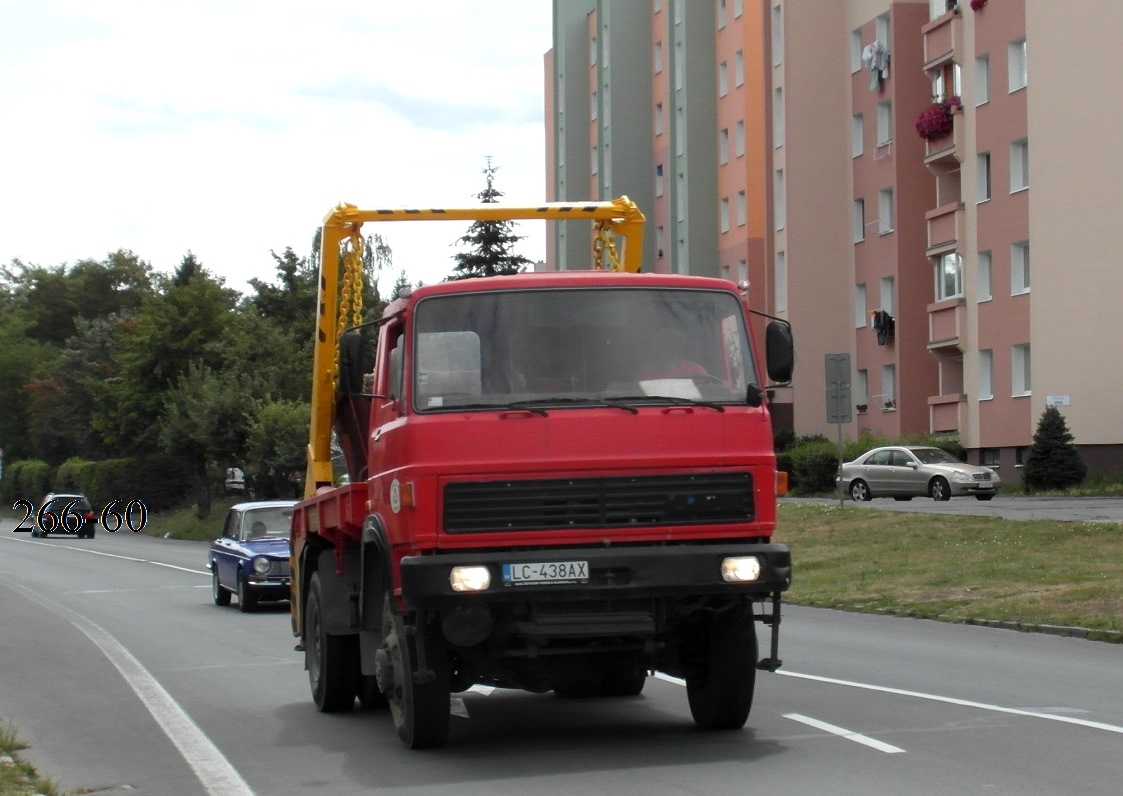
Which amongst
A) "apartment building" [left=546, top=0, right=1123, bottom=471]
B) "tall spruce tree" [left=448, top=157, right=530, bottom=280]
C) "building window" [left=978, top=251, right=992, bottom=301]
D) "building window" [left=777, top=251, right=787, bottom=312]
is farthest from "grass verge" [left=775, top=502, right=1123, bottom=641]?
"tall spruce tree" [left=448, top=157, right=530, bottom=280]

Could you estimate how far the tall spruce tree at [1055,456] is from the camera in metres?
40.3

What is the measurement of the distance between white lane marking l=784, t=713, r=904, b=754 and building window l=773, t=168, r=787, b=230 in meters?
Answer: 53.0

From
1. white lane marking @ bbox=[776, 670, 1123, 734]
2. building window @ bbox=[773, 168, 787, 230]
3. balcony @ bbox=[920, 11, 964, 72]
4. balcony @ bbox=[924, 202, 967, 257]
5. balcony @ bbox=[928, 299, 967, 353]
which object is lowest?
white lane marking @ bbox=[776, 670, 1123, 734]

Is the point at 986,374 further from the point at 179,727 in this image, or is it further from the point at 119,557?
the point at 179,727

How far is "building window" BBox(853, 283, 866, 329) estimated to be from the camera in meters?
59.8

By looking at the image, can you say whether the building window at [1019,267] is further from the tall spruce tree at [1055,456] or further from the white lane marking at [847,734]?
the white lane marking at [847,734]

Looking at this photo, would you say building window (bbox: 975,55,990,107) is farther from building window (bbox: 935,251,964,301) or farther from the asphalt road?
the asphalt road

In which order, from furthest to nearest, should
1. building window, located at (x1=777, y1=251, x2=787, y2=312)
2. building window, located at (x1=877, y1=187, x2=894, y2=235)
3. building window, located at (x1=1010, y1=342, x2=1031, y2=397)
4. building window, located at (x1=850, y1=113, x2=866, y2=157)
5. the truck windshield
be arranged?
1. building window, located at (x1=777, y1=251, x2=787, y2=312)
2. building window, located at (x1=850, y1=113, x2=866, y2=157)
3. building window, located at (x1=877, y1=187, x2=894, y2=235)
4. building window, located at (x1=1010, y1=342, x2=1031, y2=397)
5. the truck windshield

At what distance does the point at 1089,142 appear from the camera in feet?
147

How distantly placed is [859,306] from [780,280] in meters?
4.37

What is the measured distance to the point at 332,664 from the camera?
471 inches

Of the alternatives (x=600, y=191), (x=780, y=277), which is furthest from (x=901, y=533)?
(x=600, y=191)

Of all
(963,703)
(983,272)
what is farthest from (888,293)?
(963,703)

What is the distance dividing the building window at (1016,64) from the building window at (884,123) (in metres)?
10.3
